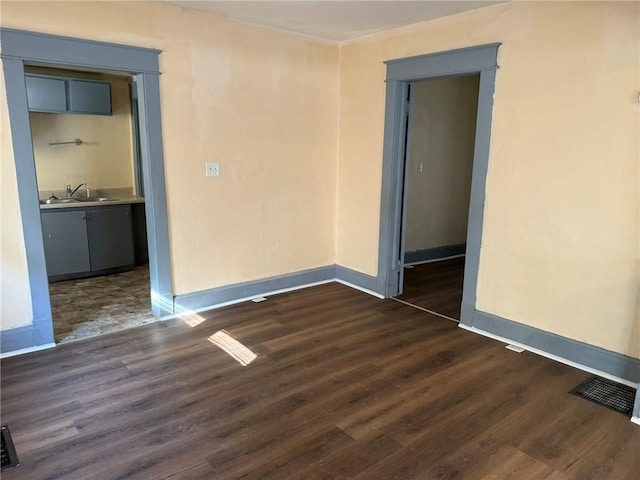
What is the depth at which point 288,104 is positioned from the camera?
4.24 metres

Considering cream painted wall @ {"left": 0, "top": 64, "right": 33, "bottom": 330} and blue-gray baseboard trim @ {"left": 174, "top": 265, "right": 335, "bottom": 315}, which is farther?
blue-gray baseboard trim @ {"left": 174, "top": 265, "right": 335, "bottom": 315}

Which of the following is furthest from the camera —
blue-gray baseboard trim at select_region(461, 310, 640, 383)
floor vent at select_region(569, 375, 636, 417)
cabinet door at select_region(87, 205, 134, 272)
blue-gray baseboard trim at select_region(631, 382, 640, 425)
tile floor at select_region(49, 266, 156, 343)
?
cabinet door at select_region(87, 205, 134, 272)

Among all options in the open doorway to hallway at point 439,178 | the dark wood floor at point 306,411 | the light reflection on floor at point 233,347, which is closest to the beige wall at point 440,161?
the open doorway to hallway at point 439,178

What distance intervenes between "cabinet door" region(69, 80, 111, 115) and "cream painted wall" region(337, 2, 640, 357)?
3.53 m

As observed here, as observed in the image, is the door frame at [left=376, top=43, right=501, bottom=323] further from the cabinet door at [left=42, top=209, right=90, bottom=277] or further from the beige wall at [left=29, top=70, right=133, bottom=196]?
the beige wall at [left=29, top=70, right=133, bottom=196]

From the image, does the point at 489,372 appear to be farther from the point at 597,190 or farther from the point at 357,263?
the point at 357,263

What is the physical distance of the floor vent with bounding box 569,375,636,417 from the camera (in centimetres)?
257

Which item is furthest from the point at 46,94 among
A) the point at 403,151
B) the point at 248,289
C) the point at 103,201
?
the point at 403,151

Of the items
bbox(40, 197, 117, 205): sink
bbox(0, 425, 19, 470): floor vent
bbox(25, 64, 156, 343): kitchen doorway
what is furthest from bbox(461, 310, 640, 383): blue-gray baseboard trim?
bbox(40, 197, 117, 205): sink

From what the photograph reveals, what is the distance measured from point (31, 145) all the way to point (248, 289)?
212cm

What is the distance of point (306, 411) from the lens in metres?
2.49

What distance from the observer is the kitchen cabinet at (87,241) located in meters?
4.60

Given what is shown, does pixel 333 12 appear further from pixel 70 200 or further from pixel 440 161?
pixel 70 200

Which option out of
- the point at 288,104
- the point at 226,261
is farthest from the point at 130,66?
the point at 226,261
